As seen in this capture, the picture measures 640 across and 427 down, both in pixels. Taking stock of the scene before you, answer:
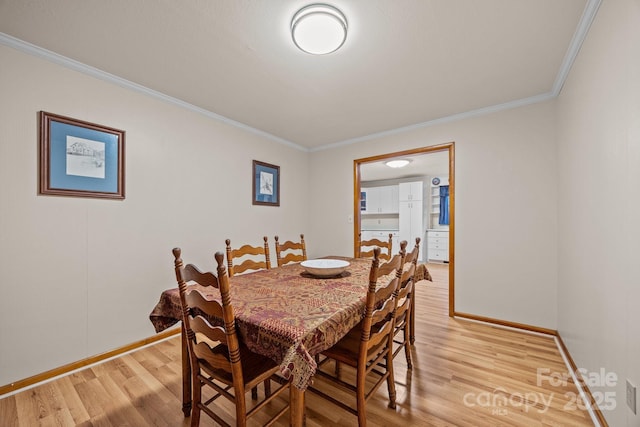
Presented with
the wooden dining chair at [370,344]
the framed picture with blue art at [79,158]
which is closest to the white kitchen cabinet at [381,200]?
the wooden dining chair at [370,344]

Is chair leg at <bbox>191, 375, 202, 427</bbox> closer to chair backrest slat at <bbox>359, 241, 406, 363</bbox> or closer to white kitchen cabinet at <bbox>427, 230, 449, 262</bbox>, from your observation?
chair backrest slat at <bbox>359, 241, 406, 363</bbox>

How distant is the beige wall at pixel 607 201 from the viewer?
3.66 feet

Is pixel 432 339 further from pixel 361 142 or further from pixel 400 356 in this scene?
pixel 361 142

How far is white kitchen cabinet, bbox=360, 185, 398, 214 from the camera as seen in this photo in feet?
24.0

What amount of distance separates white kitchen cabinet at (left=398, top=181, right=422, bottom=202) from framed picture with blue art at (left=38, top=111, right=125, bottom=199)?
625cm

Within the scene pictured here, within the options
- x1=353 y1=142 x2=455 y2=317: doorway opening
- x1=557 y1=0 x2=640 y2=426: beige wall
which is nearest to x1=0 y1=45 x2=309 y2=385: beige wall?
x1=557 y1=0 x2=640 y2=426: beige wall

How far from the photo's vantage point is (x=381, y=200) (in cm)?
752

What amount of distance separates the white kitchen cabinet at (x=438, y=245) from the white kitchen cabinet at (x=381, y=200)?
1.14 metres

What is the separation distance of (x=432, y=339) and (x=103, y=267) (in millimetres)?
2912

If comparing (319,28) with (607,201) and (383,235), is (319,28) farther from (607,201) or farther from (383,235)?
(383,235)

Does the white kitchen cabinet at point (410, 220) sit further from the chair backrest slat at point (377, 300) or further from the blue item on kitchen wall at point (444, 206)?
the chair backrest slat at point (377, 300)

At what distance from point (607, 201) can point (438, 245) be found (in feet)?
18.6

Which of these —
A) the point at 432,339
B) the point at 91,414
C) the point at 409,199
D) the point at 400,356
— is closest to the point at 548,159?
the point at 432,339

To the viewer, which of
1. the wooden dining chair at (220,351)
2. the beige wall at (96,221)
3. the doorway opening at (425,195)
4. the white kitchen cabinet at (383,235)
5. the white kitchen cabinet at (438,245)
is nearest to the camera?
the wooden dining chair at (220,351)
